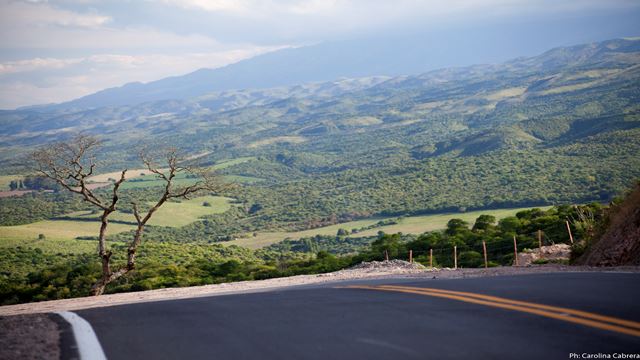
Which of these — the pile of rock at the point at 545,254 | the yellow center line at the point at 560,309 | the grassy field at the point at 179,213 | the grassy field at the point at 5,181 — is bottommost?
the grassy field at the point at 179,213

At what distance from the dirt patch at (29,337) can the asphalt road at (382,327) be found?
485mm

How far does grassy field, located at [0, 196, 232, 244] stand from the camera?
299 feet

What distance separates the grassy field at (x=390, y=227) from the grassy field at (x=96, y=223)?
941 inches

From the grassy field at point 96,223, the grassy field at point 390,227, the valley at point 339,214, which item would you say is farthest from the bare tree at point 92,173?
the grassy field at point 390,227

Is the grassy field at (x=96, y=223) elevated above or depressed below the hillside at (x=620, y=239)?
below

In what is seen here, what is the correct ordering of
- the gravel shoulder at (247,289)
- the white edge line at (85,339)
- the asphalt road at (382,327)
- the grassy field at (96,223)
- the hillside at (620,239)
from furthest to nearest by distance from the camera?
the grassy field at (96,223), the hillside at (620,239), the gravel shoulder at (247,289), the white edge line at (85,339), the asphalt road at (382,327)

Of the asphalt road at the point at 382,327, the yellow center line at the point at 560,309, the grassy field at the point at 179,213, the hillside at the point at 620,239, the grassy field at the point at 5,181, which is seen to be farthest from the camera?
the grassy field at the point at 5,181

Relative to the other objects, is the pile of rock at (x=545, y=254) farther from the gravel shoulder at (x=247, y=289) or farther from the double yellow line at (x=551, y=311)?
the double yellow line at (x=551, y=311)

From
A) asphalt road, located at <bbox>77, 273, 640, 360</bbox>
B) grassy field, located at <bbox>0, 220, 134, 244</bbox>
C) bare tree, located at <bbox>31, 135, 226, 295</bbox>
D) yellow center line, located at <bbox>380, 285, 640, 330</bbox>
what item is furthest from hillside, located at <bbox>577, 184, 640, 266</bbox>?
grassy field, located at <bbox>0, 220, 134, 244</bbox>

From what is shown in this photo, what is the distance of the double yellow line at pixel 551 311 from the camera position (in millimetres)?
5789

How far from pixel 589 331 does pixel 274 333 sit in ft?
9.93

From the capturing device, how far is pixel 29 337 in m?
6.73

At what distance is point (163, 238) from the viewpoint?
11181cm

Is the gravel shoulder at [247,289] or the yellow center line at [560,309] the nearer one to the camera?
the yellow center line at [560,309]
